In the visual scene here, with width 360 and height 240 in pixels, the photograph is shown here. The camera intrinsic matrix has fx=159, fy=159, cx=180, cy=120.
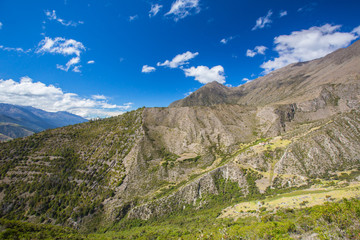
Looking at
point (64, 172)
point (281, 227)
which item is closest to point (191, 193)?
point (281, 227)

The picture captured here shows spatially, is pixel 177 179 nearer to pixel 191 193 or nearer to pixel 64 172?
pixel 191 193

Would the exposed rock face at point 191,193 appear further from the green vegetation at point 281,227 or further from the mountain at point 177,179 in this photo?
the green vegetation at point 281,227

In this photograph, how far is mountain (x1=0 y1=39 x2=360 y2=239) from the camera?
51094mm

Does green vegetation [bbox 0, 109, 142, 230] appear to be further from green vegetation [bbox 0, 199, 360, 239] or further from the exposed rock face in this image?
green vegetation [bbox 0, 199, 360, 239]

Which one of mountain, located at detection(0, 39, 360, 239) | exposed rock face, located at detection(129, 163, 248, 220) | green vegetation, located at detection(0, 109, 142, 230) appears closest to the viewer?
mountain, located at detection(0, 39, 360, 239)

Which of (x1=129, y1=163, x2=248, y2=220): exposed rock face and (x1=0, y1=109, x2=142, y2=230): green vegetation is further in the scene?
(x1=129, y1=163, x2=248, y2=220): exposed rock face

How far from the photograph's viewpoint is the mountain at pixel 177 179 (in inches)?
2012

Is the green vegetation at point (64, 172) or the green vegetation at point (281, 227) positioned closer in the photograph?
the green vegetation at point (281, 227)

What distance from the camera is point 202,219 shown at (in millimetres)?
57531

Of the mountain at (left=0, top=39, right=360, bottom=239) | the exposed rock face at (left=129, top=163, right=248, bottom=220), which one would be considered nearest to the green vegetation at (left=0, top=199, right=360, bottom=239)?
the mountain at (left=0, top=39, right=360, bottom=239)

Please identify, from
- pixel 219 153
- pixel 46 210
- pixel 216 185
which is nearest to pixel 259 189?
pixel 216 185

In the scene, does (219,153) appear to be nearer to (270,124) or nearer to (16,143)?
(270,124)

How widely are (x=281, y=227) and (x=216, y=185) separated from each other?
46766 mm

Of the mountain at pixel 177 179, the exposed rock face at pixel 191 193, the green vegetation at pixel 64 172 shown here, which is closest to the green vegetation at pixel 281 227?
the mountain at pixel 177 179
